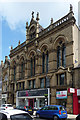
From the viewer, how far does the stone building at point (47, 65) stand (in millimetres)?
24203

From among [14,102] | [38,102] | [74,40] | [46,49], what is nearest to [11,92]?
[14,102]

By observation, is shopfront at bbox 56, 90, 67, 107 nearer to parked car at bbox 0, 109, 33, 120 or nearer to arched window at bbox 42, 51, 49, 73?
arched window at bbox 42, 51, 49, 73

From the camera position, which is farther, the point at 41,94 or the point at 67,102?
the point at 41,94

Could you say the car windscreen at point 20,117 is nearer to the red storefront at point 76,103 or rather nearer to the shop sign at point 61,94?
the red storefront at point 76,103

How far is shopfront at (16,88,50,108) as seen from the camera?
93.9 feet

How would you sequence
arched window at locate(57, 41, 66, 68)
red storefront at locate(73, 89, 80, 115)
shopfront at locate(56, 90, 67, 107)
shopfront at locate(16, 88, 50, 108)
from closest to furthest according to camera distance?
red storefront at locate(73, 89, 80, 115)
shopfront at locate(56, 90, 67, 107)
arched window at locate(57, 41, 66, 68)
shopfront at locate(16, 88, 50, 108)

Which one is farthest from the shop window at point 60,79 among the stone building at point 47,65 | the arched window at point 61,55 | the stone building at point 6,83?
the stone building at point 6,83

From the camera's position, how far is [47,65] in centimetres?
2947

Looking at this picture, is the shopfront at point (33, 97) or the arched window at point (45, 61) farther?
the arched window at point (45, 61)

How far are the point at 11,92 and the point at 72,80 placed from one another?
20623 mm

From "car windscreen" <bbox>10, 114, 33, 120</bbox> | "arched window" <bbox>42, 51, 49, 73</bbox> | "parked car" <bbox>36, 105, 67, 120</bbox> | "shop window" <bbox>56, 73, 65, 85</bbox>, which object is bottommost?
"parked car" <bbox>36, 105, 67, 120</bbox>

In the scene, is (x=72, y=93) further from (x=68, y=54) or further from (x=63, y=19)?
(x=63, y=19)

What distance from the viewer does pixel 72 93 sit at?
2334 cm

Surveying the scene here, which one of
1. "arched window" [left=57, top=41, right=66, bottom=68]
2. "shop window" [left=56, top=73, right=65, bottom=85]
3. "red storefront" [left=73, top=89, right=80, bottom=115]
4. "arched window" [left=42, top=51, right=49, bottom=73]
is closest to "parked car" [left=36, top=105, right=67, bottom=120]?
"red storefront" [left=73, top=89, right=80, bottom=115]
